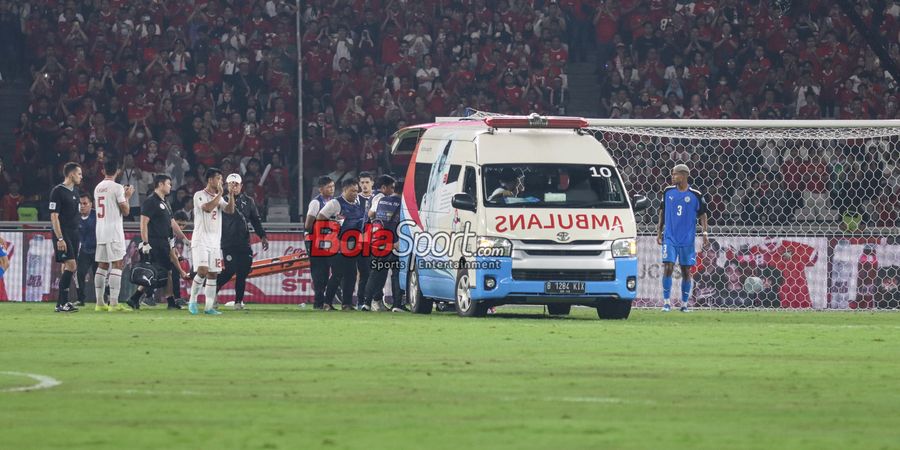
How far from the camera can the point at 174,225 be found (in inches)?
922

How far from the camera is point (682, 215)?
23.0 m

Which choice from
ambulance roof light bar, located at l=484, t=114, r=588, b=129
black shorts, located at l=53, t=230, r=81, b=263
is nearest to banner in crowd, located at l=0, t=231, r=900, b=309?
ambulance roof light bar, located at l=484, t=114, r=588, b=129

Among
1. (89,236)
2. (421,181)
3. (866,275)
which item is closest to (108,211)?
(89,236)

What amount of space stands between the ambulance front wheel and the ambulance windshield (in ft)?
4.12

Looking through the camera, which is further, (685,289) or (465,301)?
(685,289)

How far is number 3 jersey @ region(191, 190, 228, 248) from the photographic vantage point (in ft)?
66.9

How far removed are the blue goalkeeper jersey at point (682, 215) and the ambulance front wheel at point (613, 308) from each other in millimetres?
2882

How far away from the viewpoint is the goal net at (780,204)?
24.6 metres

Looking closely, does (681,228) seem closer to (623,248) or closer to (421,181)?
(623,248)

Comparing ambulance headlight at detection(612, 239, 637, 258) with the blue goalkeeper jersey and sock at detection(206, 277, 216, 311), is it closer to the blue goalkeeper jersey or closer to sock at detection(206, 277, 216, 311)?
the blue goalkeeper jersey

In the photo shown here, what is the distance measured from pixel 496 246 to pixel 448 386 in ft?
28.6

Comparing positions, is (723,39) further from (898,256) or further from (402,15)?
(898,256)

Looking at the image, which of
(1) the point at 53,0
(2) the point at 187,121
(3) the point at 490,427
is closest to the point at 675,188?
(2) the point at 187,121

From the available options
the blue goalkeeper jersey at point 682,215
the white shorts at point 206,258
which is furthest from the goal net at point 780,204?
the white shorts at point 206,258
